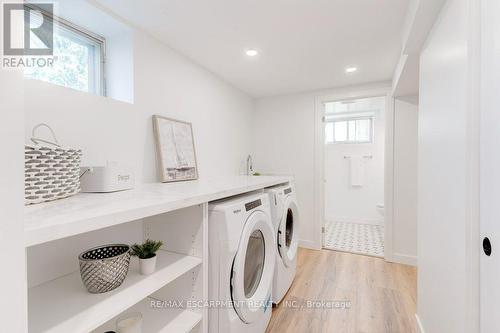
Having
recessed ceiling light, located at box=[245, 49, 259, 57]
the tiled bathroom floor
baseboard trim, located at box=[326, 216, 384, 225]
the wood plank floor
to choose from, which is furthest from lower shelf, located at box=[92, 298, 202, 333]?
baseboard trim, located at box=[326, 216, 384, 225]

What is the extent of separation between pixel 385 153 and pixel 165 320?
2.79 meters

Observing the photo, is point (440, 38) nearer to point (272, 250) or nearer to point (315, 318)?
point (272, 250)

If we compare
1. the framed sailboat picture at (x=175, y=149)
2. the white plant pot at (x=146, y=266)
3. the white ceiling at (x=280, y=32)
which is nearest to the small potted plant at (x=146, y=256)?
the white plant pot at (x=146, y=266)

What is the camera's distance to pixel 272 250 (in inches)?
66.2

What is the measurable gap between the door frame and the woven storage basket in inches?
108

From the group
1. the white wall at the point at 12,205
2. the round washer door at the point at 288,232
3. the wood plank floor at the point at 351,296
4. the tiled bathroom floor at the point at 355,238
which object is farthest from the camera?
the tiled bathroom floor at the point at 355,238

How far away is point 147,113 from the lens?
182 centimetres

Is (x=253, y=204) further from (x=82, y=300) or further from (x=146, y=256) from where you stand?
(x=82, y=300)

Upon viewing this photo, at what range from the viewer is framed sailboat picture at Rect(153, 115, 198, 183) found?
6.13ft

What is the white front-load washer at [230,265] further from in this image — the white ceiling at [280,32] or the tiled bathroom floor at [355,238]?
the tiled bathroom floor at [355,238]

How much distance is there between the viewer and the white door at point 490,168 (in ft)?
2.31

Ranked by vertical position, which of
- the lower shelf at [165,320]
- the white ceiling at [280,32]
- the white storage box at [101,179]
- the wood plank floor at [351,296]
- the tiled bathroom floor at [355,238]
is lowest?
the wood plank floor at [351,296]

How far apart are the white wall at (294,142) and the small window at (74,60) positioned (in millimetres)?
2234

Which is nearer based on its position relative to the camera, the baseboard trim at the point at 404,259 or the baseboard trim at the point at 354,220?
the baseboard trim at the point at 404,259
